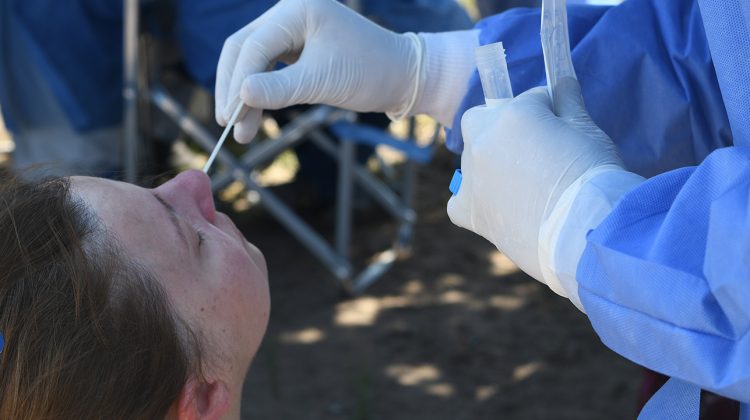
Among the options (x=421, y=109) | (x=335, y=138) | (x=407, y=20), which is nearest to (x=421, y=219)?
(x=335, y=138)

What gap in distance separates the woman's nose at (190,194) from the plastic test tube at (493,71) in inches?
18.4

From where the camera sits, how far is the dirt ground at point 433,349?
2.64m

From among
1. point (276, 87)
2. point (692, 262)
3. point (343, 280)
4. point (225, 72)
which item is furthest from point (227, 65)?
point (343, 280)

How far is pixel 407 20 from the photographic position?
2795 mm

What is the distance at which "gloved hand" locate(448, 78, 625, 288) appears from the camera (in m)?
0.98

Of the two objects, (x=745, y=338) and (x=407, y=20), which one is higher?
(x=745, y=338)

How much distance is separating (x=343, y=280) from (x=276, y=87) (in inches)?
74.5

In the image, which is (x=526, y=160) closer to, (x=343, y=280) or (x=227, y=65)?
(x=227, y=65)

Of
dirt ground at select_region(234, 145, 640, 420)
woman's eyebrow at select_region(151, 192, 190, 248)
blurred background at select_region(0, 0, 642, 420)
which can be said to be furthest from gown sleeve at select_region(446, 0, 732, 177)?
dirt ground at select_region(234, 145, 640, 420)

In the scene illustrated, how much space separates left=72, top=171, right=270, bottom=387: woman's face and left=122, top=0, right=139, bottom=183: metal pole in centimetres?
153

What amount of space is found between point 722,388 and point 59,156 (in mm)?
2705

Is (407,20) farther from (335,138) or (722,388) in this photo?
(722,388)

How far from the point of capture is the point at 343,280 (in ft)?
10.4

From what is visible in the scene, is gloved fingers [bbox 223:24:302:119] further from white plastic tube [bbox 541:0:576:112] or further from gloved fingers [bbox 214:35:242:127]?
white plastic tube [bbox 541:0:576:112]
